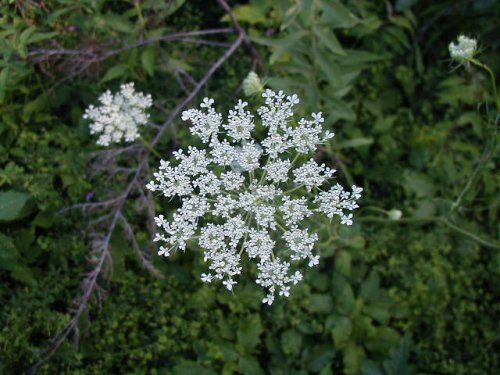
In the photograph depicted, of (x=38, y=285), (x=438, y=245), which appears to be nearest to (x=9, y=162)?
(x=38, y=285)

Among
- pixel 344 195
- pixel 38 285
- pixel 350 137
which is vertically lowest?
pixel 38 285

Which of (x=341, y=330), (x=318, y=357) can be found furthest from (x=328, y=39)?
(x=318, y=357)

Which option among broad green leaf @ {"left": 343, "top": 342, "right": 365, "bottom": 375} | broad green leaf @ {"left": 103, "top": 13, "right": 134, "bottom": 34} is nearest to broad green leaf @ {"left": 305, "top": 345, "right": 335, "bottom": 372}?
broad green leaf @ {"left": 343, "top": 342, "right": 365, "bottom": 375}

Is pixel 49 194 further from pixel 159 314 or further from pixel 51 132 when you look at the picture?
pixel 159 314

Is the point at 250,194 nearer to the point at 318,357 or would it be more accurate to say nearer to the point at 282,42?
the point at 282,42

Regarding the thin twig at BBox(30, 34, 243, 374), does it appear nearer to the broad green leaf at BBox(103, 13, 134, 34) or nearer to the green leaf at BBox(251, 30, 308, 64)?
the green leaf at BBox(251, 30, 308, 64)

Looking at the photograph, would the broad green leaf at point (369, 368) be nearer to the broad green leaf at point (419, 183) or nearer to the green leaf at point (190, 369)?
the green leaf at point (190, 369)

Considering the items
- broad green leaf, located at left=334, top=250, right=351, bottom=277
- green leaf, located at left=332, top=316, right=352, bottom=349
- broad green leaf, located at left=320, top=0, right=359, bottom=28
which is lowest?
green leaf, located at left=332, top=316, right=352, bottom=349
